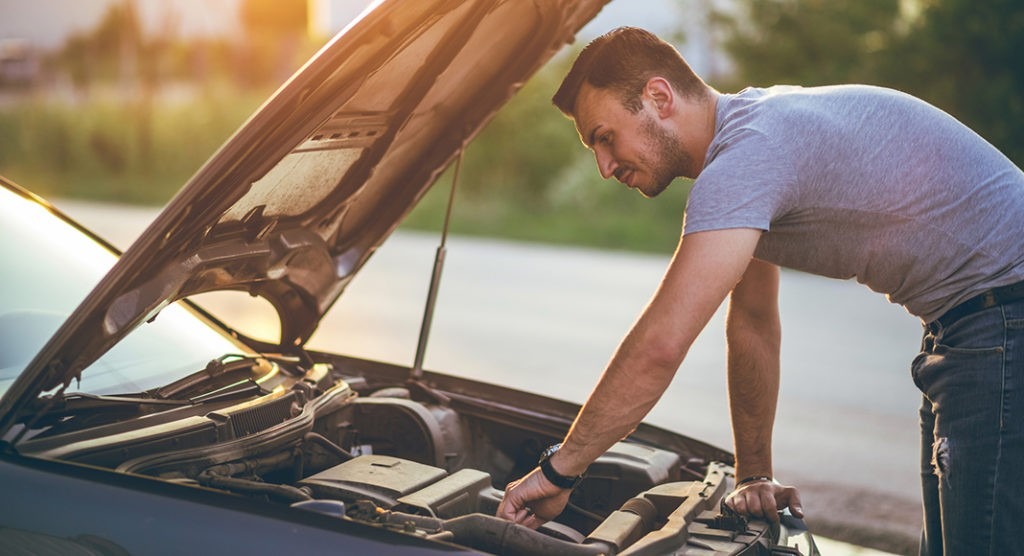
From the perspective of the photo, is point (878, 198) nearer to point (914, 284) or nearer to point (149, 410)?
point (914, 284)

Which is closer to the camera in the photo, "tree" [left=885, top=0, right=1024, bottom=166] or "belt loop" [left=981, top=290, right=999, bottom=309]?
"belt loop" [left=981, top=290, right=999, bottom=309]

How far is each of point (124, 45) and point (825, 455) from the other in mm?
24980

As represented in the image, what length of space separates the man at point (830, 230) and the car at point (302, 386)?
31cm

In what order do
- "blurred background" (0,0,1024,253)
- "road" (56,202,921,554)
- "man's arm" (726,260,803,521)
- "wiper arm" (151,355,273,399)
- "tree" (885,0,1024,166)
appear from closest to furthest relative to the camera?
"wiper arm" (151,355,273,399) < "man's arm" (726,260,803,521) < "road" (56,202,921,554) < "tree" (885,0,1024,166) < "blurred background" (0,0,1024,253)

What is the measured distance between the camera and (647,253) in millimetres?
16062

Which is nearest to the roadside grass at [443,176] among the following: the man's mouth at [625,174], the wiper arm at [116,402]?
the wiper arm at [116,402]

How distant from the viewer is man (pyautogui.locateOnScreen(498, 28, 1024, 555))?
2367mm

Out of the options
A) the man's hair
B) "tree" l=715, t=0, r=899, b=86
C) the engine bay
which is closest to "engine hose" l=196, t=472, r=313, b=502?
the engine bay

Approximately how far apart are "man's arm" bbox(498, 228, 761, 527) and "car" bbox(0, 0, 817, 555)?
10 centimetres

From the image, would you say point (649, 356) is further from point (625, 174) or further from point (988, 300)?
point (988, 300)

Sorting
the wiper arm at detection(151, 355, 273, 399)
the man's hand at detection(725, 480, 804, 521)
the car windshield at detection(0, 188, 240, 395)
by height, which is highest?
the car windshield at detection(0, 188, 240, 395)

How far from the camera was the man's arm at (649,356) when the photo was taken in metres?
2.33

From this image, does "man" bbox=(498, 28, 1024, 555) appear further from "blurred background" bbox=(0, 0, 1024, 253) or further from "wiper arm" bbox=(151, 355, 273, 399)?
"blurred background" bbox=(0, 0, 1024, 253)

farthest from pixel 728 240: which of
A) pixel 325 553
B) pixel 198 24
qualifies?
pixel 198 24
